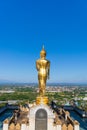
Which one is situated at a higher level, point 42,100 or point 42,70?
point 42,70

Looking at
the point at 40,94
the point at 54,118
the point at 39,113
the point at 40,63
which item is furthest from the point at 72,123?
the point at 40,63

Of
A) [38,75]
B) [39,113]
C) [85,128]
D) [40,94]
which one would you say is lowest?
[85,128]

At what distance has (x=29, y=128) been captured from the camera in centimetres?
917

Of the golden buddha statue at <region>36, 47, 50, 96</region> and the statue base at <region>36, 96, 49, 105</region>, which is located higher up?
the golden buddha statue at <region>36, 47, 50, 96</region>

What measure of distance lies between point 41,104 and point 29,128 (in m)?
0.99

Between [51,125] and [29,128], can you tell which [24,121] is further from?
[51,125]

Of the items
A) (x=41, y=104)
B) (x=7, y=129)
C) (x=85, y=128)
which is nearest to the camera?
(x=7, y=129)

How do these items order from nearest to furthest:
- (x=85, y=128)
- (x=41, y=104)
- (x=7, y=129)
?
(x=7, y=129)
(x=41, y=104)
(x=85, y=128)

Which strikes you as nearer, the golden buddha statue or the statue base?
the statue base

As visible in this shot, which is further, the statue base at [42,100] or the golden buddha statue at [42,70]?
the golden buddha statue at [42,70]

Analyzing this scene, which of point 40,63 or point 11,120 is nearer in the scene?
point 11,120

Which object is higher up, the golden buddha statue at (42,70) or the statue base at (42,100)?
the golden buddha statue at (42,70)

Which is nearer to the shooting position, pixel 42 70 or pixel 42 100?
pixel 42 100

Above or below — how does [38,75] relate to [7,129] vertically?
above
